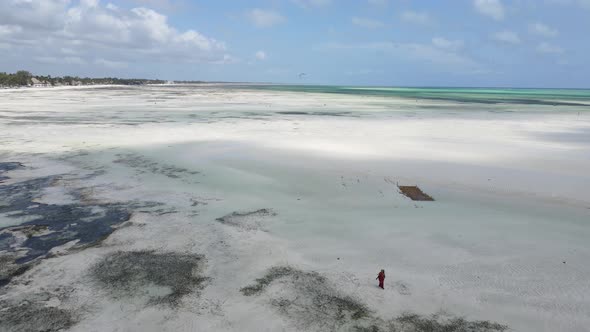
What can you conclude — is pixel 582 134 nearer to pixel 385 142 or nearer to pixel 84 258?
pixel 385 142

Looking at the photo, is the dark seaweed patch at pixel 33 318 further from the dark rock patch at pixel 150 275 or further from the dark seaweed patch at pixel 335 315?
the dark seaweed patch at pixel 335 315

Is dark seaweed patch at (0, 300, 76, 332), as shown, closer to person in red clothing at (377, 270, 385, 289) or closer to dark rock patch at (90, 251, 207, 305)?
dark rock patch at (90, 251, 207, 305)

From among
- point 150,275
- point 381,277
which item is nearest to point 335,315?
point 381,277

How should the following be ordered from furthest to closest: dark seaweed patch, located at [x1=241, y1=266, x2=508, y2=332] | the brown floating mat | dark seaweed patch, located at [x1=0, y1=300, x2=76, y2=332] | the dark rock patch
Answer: the brown floating mat
the dark rock patch
dark seaweed patch, located at [x1=241, y1=266, x2=508, y2=332]
dark seaweed patch, located at [x1=0, y1=300, x2=76, y2=332]

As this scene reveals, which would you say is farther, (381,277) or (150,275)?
(150,275)

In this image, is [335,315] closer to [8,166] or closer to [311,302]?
[311,302]

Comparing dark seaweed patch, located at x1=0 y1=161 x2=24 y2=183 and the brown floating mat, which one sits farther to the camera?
dark seaweed patch, located at x1=0 y1=161 x2=24 y2=183

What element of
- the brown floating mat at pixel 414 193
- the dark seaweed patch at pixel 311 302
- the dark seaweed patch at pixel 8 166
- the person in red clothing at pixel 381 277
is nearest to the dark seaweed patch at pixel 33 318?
the dark seaweed patch at pixel 311 302

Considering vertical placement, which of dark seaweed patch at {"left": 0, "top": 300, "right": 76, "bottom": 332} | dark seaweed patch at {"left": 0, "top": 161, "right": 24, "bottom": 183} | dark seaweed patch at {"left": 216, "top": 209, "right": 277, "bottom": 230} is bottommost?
dark seaweed patch at {"left": 0, "top": 300, "right": 76, "bottom": 332}

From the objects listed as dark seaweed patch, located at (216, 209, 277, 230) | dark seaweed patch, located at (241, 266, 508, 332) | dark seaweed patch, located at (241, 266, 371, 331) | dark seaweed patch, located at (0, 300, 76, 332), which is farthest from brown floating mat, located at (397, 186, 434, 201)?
dark seaweed patch, located at (0, 300, 76, 332)
